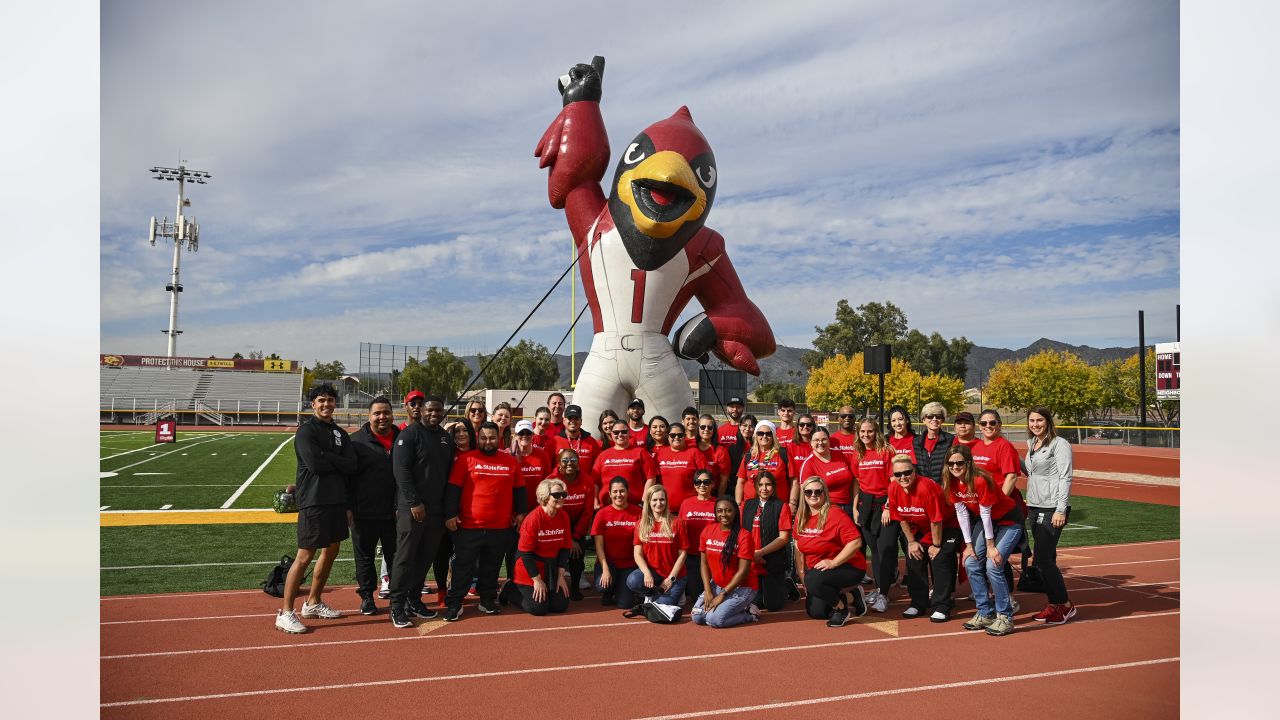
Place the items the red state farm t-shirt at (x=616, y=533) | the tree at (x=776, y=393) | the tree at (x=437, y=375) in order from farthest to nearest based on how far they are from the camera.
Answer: the tree at (x=776, y=393), the tree at (x=437, y=375), the red state farm t-shirt at (x=616, y=533)

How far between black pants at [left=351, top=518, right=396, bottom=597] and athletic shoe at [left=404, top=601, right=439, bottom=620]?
33cm

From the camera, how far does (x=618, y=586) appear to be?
6.41 metres

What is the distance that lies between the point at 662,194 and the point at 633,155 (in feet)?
2.32

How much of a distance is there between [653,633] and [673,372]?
535 cm

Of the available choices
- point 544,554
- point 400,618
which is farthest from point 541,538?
point 400,618

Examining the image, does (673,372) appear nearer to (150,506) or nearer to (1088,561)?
(1088,561)

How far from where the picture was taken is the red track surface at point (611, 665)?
4309 millimetres

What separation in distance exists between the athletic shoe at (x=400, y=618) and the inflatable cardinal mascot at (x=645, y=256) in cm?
494

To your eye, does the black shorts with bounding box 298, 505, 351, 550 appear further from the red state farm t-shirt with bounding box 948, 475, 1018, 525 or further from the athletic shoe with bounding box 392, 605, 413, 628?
the red state farm t-shirt with bounding box 948, 475, 1018, 525

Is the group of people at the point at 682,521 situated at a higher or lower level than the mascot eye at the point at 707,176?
lower

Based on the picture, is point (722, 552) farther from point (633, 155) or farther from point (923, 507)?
point (633, 155)

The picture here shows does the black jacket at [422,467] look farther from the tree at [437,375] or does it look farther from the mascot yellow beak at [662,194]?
the tree at [437,375]

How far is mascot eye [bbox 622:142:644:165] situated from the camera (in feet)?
33.6

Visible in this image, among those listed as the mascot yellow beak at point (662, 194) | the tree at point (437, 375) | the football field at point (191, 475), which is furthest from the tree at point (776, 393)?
the mascot yellow beak at point (662, 194)
